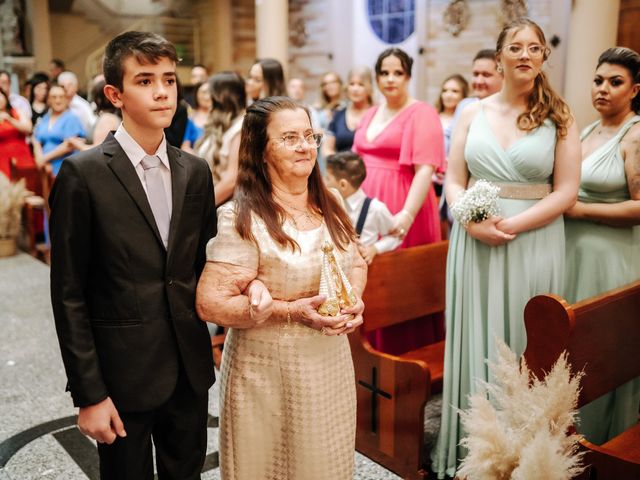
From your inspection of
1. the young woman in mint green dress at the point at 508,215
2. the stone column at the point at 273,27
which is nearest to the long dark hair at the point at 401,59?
the young woman in mint green dress at the point at 508,215

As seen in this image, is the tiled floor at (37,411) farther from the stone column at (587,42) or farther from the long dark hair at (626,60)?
the stone column at (587,42)

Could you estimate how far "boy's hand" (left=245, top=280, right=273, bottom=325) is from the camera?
1.74 meters

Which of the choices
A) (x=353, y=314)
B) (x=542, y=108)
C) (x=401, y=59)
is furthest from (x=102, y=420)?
(x=401, y=59)

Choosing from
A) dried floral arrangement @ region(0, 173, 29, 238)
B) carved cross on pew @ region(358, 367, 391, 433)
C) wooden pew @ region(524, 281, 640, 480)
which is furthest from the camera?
dried floral arrangement @ region(0, 173, 29, 238)

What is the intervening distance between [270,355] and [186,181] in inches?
22.0

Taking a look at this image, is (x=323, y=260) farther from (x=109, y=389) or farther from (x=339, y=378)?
(x=109, y=389)

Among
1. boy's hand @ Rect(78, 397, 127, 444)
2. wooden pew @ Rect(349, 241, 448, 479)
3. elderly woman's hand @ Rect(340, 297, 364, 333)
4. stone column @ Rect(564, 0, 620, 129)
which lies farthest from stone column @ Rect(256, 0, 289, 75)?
boy's hand @ Rect(78, 397, 127, 444)

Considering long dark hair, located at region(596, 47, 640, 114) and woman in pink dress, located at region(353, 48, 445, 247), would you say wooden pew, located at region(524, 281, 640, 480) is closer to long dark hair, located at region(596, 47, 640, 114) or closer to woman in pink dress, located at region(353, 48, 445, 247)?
long dark hair, located at region(596, 47, 640, 114)

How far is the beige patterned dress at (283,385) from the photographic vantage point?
1862mm

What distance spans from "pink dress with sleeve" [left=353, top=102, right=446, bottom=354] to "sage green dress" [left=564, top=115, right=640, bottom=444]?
0.81 m

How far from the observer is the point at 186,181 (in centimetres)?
184

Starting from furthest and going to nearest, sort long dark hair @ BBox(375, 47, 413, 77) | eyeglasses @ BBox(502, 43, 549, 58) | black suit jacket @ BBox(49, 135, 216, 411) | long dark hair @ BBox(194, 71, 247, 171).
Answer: long dark hair @ BBox(194, 71, 247, 171)
long dark hair @ BBox(375, 47, 413, 77)
eyeglasses @ BBox(502, 43, 549, 58)
black suit jacket @ BBox(49, 135, 216, 411)

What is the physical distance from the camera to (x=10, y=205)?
6.54m

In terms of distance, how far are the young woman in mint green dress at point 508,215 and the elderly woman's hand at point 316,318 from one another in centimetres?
94
